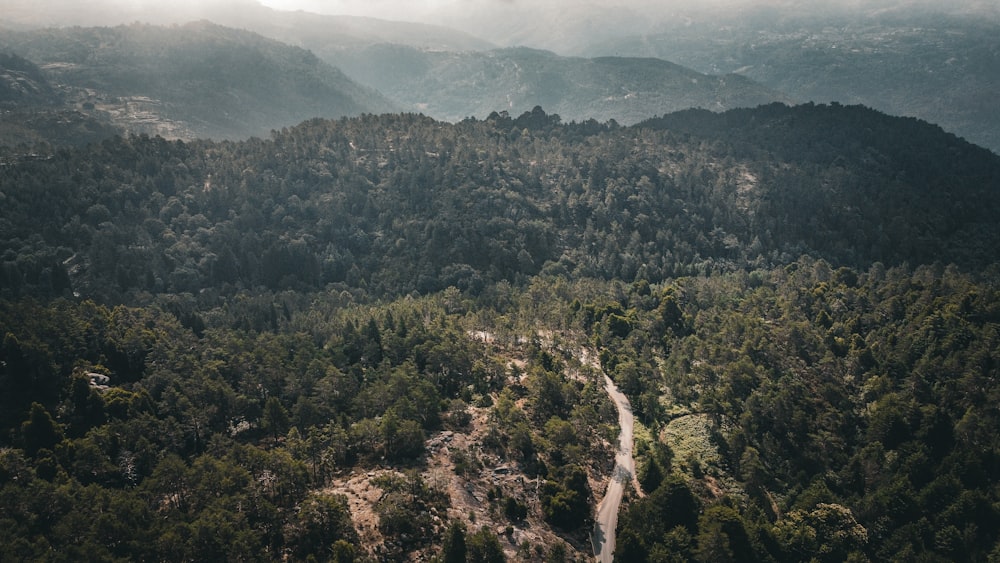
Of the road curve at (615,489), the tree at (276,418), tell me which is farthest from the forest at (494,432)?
the road curve at (615,489)

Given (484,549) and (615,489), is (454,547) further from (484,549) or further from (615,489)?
(615,489)

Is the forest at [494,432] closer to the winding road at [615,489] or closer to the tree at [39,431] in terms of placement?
the tree at [39,431]

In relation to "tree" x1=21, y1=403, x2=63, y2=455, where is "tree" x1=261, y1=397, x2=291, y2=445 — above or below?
below

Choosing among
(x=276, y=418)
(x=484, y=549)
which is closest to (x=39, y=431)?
(x=276, y=418)

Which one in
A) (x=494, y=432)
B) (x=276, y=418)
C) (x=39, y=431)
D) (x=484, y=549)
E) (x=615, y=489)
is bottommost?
(x=276, y=418)

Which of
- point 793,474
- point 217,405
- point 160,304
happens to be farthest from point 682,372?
point 160,304

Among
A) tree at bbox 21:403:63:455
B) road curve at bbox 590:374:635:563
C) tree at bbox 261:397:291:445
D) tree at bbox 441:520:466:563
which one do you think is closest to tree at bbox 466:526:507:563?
tree at bbox 441:520:466:563

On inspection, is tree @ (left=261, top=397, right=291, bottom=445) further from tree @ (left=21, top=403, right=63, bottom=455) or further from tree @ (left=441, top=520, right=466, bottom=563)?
tree @ (left=441, top=520, right=466, bottom=563)

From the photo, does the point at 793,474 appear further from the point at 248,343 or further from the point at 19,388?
the point at 19,388

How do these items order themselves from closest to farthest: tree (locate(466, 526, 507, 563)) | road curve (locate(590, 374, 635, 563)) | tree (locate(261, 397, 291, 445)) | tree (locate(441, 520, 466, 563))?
tree (locate(441, 520, 466, 563)) < tree (locate(466, 526, 507, 563)) < road curve (locate(590, 374, 635, 563)) < tree (locate(261, 397, 291, 445))
